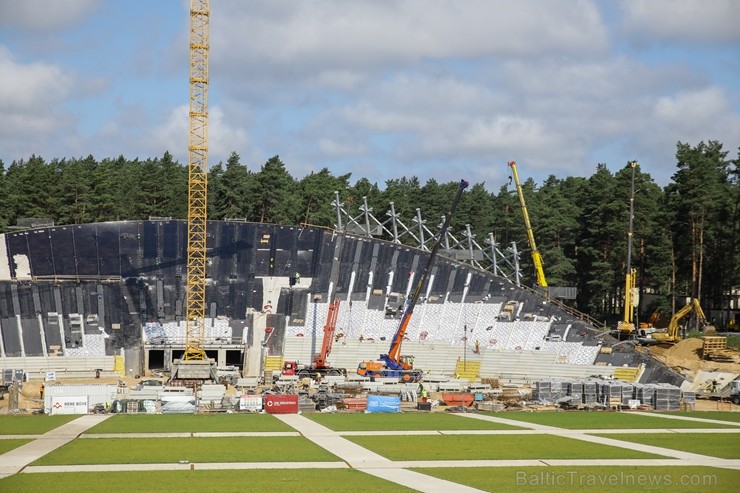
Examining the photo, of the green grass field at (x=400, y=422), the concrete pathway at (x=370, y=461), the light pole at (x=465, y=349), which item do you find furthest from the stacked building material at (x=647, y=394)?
the light pole at (x=465, y=349)

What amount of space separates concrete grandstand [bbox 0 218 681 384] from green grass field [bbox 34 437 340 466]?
175ft

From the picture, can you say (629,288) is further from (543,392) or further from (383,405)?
(383,405)

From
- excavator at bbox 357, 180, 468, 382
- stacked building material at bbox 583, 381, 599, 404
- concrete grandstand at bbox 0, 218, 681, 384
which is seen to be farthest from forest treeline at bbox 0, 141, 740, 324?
stacked building material at bbox 583, 381, 599, 404

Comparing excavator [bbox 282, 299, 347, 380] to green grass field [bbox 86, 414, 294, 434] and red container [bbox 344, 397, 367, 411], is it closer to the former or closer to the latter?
red container [bbox 344, 397, 367, 411]

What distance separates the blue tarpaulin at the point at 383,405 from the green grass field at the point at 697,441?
21192mm

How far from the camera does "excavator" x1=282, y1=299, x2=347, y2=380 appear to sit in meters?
98.5

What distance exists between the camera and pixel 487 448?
156ft

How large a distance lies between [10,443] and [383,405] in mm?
29069

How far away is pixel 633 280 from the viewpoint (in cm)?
12850

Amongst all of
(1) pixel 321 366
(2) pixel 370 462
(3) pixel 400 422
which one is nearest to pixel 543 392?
(3) pixel 400 422

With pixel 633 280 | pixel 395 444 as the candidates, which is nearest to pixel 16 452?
pixel 395 444

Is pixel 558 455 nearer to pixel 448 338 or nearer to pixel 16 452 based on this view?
pixel 16 452

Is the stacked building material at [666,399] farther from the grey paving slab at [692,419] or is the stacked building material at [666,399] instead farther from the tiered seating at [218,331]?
the tiered seating at [218,331]

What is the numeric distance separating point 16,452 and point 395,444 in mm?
18346
